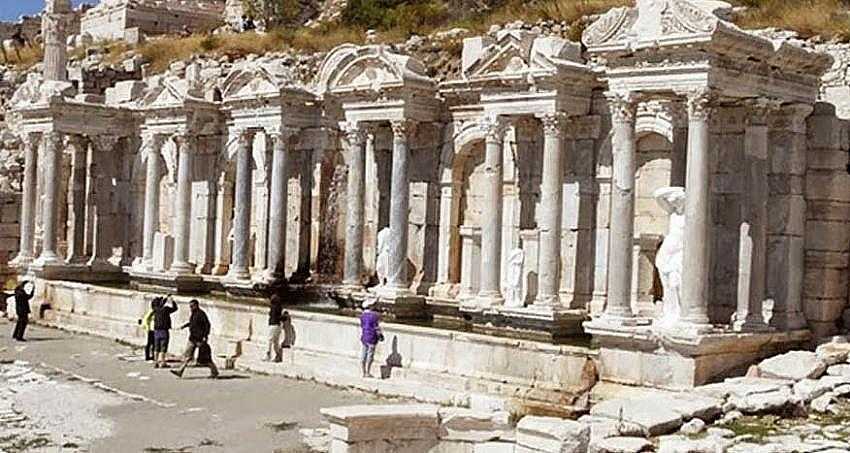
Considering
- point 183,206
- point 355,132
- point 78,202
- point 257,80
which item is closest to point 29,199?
point 78,202

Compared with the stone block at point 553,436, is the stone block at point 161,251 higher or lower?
higher

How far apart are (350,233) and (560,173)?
5.37 metres

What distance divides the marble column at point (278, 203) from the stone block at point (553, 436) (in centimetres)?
1330

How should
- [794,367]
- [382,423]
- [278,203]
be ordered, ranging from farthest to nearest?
[278,203] → [794,367] → [382,423]

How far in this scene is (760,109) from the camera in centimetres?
1662

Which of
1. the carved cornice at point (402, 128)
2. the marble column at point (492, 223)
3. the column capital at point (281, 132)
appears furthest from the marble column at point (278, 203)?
the marble column at point (492, 223)

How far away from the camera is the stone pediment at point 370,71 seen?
71.6ft

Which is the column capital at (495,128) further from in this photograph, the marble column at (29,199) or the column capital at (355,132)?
the marble column at (29,199)

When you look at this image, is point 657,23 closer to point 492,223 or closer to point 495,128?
point 495,128

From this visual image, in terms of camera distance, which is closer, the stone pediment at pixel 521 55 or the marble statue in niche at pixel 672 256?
the marble statue in niche at pixel 672 256

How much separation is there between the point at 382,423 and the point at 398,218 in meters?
9.75

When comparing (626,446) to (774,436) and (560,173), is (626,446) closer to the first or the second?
(774,436)

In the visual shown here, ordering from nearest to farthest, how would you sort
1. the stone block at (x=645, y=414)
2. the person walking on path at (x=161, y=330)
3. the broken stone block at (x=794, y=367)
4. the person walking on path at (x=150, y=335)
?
the stone block at (x=645, y=414) → the broken stone block at (x=794, y=367) → the person walking on path at (x=161, y=330) → the person walking on path at (x=150, y=335)

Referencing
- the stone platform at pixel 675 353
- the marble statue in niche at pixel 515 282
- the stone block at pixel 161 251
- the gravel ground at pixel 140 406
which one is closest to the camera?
the gravel ground at pixel 140 406
